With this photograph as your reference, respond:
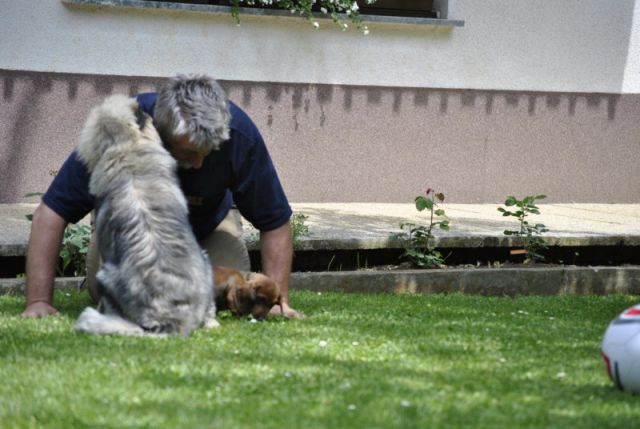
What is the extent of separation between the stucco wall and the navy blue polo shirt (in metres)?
4.74

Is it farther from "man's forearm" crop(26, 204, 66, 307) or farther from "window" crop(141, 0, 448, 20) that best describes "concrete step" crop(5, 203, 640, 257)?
"window" crop(141, 0, 448, 20)

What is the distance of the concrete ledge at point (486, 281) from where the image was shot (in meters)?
8.45

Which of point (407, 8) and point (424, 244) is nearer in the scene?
point (424, 244)

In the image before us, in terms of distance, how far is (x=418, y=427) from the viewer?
4090 mm

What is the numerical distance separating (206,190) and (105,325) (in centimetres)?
112

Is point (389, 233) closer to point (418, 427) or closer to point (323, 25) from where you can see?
point (323, 25)

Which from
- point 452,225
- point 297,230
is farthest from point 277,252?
point 452,225

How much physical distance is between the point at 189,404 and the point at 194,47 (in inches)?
294

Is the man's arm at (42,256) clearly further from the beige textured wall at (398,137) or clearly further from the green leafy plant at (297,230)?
the beige textured wall at (398,137)

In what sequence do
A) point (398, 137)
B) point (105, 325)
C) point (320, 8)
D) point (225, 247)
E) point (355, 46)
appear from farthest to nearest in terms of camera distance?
1. point (398, 137)
2. point (355, 46)
3. point (320, 8)
4. point (225, 247)
5. point (105, 325)

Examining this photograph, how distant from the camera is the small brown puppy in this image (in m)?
6.38

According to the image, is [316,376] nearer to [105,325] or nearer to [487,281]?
[105,325]

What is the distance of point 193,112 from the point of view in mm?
5812

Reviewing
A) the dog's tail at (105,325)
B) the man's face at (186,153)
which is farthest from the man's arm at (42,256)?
the man's face at (186,153)
